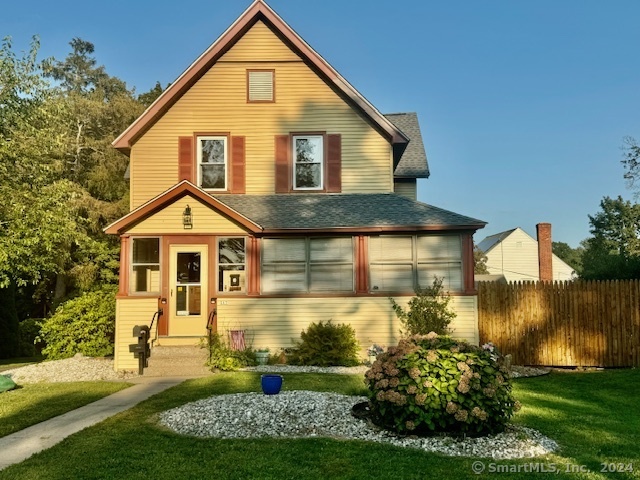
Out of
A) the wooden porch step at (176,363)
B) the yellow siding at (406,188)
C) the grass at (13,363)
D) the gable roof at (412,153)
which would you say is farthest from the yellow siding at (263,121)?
the grass at (13,363)

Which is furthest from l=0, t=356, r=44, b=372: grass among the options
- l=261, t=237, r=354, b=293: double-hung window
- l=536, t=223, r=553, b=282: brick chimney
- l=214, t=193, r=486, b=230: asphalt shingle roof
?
l=536, t=223, r=553, b=282: brick chimney

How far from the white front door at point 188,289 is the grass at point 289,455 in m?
5.07

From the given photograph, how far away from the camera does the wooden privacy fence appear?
13.2 metres

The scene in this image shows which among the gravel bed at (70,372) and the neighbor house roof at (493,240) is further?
the neighbor house roof at (493,240)

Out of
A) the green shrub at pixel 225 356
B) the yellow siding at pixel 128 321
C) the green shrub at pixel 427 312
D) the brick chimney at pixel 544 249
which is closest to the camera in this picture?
the green shrub at pixel 225 356

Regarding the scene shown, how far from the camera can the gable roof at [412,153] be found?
16016mm

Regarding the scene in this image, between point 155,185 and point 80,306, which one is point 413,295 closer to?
point 155,185

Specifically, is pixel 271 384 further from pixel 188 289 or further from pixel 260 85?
pixel 260 85

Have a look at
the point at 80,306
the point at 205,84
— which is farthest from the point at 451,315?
the point at 80,306

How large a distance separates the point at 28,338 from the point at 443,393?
21592mm

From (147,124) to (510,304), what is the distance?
11.1 meters

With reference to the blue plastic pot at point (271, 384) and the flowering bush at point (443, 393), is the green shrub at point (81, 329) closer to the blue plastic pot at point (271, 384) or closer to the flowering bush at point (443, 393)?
the blue plastic pot at point (271, 384)

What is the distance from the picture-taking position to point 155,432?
6418mm

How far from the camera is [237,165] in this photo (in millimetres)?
14570
